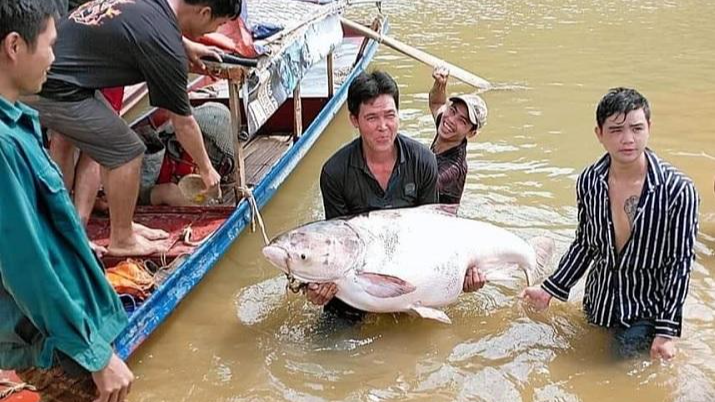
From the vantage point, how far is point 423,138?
25.3 feet

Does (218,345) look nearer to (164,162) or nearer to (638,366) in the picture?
(164,162)

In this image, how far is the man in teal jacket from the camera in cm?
189

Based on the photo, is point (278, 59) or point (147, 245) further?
point (278, 59)

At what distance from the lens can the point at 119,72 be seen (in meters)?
4.20

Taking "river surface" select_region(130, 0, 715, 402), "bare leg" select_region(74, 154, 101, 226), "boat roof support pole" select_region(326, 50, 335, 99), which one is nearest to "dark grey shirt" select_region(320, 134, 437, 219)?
"river surface" select_region(130, 0, 715, 402)

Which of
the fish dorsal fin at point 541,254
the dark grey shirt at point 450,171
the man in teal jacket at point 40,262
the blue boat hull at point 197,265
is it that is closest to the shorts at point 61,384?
the man in teal jacket at point 40,262

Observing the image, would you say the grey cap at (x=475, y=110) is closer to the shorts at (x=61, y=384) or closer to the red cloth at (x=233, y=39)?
the red cloth at (x=233, y=39)

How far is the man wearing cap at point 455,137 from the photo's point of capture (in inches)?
183

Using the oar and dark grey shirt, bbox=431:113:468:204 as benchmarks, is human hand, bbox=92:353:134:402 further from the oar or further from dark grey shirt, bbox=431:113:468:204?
the oar

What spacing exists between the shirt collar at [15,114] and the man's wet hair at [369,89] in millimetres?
2172

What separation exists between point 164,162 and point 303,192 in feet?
4.35

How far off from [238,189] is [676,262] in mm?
2651

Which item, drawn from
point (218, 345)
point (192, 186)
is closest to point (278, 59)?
point (192, 186)

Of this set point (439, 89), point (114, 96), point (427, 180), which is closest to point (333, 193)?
point (427, 180)
